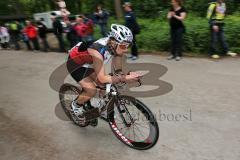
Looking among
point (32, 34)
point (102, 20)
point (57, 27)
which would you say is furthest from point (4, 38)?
point (102, 20)

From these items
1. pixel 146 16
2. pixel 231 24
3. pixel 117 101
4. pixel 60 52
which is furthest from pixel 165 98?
pixel 146 16

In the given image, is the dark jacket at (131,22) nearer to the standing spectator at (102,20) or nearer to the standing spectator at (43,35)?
the standing spectator at (102,20)

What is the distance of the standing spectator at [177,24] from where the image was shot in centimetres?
1120

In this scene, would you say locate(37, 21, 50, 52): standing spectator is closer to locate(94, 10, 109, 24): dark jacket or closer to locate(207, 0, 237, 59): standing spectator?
locate(94, 10, 109, 24): dark jacket

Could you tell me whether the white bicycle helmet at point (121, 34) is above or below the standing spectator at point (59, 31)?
above

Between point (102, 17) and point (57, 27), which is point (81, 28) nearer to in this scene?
point (57, 27)

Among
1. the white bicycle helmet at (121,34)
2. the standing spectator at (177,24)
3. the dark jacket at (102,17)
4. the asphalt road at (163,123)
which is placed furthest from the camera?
the dark jacket at (102,17)

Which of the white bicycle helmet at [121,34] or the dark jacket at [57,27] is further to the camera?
Answer: the dark jacket at [57,27]

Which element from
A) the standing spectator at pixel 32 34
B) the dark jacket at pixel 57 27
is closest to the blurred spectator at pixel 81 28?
the dark jacket at pixel 57 27

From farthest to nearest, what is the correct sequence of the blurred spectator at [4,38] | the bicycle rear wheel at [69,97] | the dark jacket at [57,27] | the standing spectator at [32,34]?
the blurred spectator at [4,38] → the standing spectator at [32,34] → the dark jacket at [57,27] → the bicycle rear wheel at [69,97]

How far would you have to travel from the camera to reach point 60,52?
16047 mm

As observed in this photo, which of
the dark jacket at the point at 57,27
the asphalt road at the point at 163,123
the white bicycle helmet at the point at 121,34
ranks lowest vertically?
the dark jacket at the point at 57,27

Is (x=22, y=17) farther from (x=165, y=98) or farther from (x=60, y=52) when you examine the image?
(x=165, y=98)

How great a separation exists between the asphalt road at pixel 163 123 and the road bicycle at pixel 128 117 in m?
0.18
